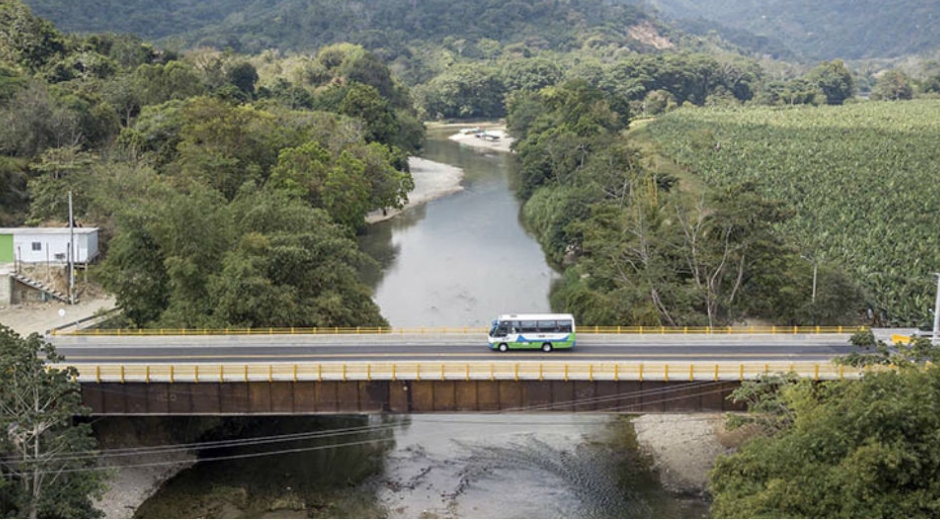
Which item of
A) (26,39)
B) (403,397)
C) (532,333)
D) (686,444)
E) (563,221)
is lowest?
(686,444)

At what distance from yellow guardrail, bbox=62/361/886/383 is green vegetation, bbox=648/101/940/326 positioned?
20882 millimetres

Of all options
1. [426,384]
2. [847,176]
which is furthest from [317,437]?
[847,176]

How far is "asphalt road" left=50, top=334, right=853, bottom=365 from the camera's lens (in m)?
41.0

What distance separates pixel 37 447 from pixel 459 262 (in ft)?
165

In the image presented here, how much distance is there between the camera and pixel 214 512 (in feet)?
125

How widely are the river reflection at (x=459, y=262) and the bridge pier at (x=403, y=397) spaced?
22243 millimetres

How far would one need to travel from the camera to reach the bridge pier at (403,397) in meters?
37.7

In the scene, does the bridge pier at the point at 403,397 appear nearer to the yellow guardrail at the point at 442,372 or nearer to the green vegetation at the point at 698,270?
the yellow guardrail at the point at 442,372

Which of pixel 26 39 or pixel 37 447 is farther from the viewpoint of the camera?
pixel 26 39

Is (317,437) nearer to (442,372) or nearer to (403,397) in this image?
(403,397)

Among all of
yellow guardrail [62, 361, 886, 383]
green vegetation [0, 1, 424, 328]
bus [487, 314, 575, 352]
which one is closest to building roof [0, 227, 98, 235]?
green vegetation [0, 1, 424, 328]

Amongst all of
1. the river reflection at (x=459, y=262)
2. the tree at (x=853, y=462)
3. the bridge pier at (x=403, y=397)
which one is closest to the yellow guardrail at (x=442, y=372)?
the bridge pier at (x=403, y=397)

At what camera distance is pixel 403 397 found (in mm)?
38000

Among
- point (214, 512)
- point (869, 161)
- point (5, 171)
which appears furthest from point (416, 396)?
point (869, 161)
